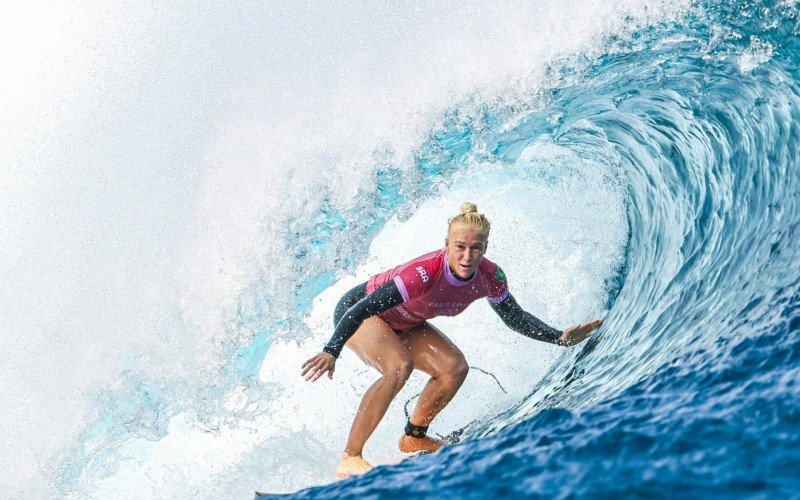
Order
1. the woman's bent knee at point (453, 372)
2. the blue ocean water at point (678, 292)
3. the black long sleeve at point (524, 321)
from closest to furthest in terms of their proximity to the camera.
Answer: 1. the blue ocean water at point (678, 292)
2. the woman's bent knee at point (453, 372)
3. the black long sleeve at point (524, 321)

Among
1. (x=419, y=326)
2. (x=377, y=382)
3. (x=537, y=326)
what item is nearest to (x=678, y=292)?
(x=537, y=326)

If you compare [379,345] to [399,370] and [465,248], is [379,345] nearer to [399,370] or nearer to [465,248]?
[399,370]

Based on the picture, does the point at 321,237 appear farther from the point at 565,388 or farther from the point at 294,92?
the point at 565,388

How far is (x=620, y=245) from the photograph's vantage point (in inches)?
222

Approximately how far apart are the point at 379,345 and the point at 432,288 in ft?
1.27

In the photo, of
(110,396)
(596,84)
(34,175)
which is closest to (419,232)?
(596,84)

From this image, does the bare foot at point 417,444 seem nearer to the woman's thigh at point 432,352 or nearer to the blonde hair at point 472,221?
the woman's thigh at point 432,352

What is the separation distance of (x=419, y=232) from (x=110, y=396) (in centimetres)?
309

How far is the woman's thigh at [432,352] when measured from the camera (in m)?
3.83

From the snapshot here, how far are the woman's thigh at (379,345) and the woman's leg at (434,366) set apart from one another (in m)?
0.11

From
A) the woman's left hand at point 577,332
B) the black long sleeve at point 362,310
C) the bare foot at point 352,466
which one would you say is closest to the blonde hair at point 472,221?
the black long sleeve at point 362,310

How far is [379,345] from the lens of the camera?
370cm

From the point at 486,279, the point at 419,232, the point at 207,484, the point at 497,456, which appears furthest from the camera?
the point at 419,232

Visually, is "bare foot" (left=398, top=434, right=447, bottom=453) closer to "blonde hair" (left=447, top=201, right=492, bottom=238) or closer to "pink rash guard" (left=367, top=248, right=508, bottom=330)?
"pink rash guard" (left=367, top=248, right=508, bottom=330)
